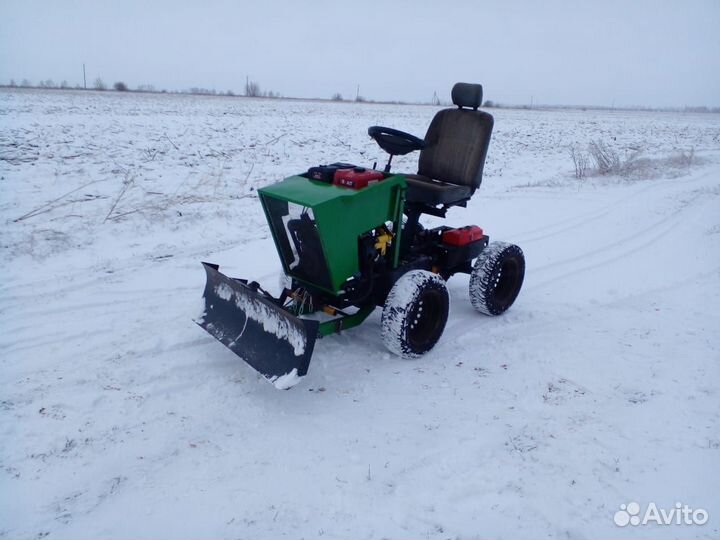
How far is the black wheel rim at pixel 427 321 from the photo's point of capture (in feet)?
12.7

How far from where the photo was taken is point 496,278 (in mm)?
4566

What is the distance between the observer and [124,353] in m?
3.85

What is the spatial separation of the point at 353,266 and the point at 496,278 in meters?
1.44

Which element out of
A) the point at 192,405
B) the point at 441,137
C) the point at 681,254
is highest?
the point at 441,137

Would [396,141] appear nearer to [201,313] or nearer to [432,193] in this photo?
[432,193]

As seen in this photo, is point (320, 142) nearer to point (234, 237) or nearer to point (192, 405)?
point (234, 237)

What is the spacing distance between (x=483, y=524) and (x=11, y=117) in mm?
15932

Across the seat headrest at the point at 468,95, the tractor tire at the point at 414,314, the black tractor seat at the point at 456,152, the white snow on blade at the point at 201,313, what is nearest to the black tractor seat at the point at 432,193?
the black tractor seat at the point at 456,152

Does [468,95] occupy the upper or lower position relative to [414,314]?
upper

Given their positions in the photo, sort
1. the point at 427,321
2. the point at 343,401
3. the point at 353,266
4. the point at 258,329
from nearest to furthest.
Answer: the point at 343,401 < the point at 258,329 < the point at 353,266 < the point at 427,321

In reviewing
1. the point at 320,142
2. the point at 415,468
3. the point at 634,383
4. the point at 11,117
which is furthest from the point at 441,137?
the point at 11,117

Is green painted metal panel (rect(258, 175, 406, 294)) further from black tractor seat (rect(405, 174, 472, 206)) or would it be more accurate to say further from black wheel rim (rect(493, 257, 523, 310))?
black wheel rim (rect(493, 257, 523, 310))

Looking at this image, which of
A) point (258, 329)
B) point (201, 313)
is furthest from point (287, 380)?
point (201, 313)
